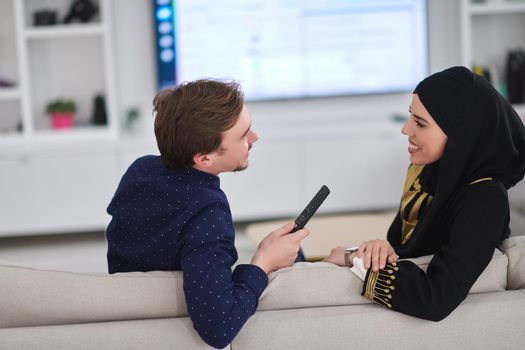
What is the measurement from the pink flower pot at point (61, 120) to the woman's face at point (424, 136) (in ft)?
11.9

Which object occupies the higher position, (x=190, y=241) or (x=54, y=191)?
(x=190, y=241)

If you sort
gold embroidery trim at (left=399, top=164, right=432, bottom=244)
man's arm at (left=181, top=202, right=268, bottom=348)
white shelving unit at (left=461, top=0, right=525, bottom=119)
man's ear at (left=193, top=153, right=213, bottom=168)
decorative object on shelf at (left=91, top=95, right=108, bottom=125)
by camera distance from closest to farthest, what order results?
man's arm at (left=181, top=202, right=268, bottom=348) < man's ear at (left=193, top=153, right=213, bottom=168) < gold embroidery trim at (left=399, top=164, right=432, bottom=244) < decorative object on shelf at (left=91, top=95, right=108, bottom=125) < white shelving unit at (left=461, top=0, right=525, bottom=119)

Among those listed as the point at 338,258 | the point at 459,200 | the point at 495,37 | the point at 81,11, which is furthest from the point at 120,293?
the point at 495,37

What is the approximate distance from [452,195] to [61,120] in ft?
12.5

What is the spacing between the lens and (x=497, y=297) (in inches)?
70.2

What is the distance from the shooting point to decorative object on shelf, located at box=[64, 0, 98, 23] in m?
5.29

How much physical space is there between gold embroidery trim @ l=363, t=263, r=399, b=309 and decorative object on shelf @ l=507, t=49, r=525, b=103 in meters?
4.09

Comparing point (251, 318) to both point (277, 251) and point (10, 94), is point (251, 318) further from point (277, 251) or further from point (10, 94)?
point (10, 94)

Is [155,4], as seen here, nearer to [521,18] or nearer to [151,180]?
[521,18]

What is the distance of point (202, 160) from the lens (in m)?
1.90

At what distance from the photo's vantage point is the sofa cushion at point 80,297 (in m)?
1.73

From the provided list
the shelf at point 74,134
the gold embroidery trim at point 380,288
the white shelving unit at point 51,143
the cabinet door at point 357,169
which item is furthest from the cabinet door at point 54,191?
the gold embroidery trim at point 380,288

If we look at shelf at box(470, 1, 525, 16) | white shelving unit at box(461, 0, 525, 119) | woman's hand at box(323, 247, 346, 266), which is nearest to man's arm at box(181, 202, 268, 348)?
woman's hand at box(323, 247, 346, 266)

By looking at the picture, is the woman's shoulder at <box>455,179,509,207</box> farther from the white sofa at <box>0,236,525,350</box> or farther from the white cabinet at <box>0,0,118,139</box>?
the white cabinet at <box>0,0,118,139</box>
